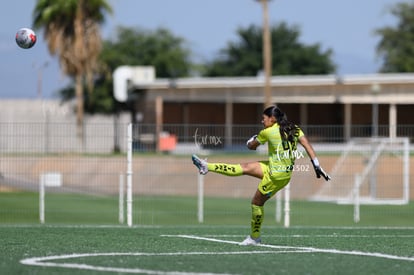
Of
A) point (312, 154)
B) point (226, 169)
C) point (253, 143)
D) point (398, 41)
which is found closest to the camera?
point (312, 154)

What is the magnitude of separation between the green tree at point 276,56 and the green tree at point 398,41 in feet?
20.2

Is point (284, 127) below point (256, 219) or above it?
above

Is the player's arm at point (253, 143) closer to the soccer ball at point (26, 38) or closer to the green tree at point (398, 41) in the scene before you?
the soccer ball at point (26, 38)

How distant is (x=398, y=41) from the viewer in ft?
319

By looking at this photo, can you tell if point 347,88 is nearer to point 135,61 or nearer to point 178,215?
point 178,215

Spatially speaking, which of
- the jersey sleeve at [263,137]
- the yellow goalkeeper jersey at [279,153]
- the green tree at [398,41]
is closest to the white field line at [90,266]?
the yellow goalkeeper jersey at [279,153]

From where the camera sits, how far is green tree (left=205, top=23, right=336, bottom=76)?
10094 centimetres

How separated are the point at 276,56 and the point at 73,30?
47.0m

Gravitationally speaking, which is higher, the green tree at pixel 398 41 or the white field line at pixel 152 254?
the green tree at pixel 398 41

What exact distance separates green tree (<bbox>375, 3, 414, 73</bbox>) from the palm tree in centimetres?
4182

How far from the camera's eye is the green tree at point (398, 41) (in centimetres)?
9431

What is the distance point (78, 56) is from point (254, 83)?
A: 927cm

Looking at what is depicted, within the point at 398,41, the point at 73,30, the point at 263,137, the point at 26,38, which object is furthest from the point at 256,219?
the point at 398,41

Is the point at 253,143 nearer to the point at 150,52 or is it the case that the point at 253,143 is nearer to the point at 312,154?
the point at 312,154
